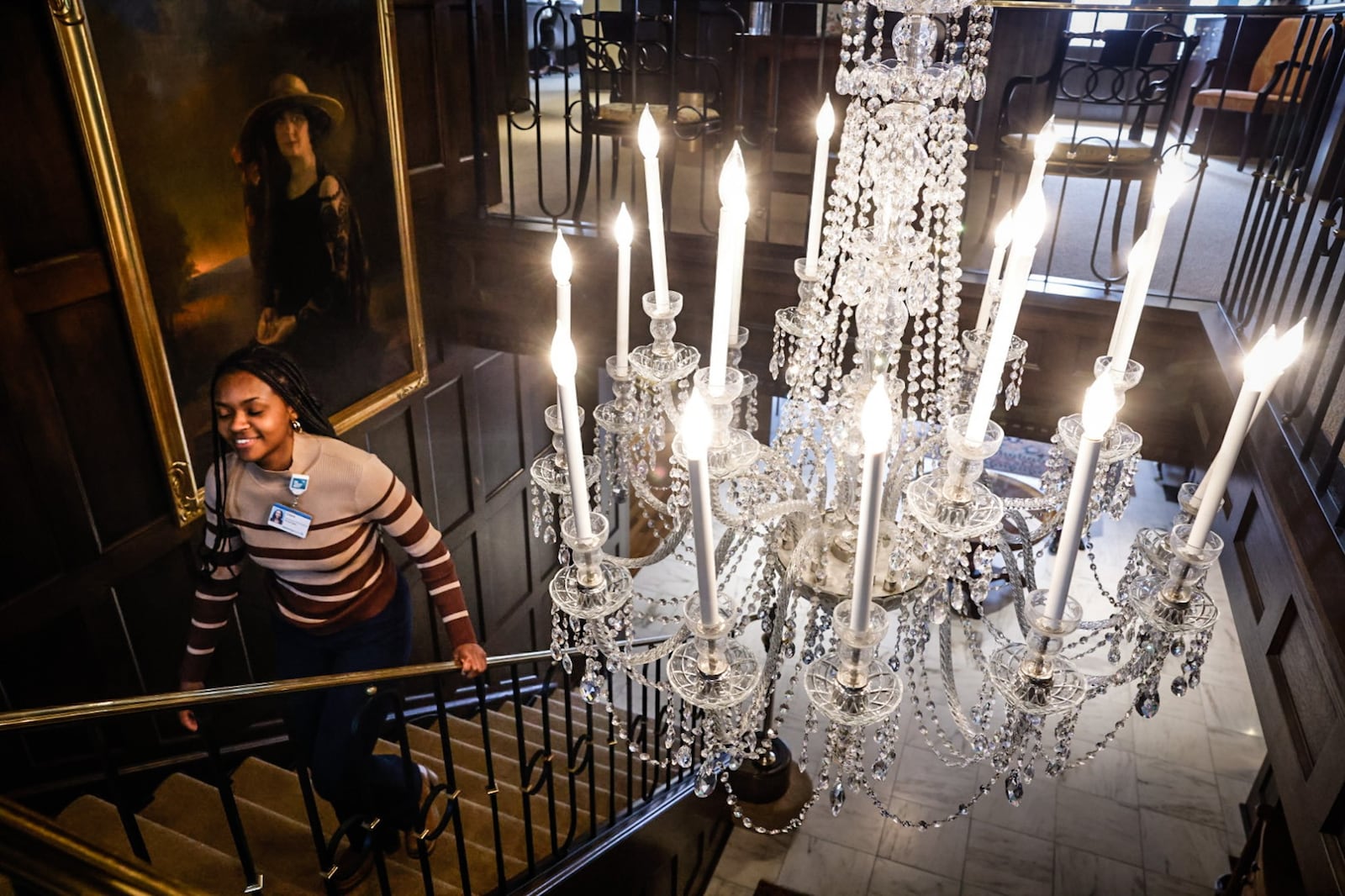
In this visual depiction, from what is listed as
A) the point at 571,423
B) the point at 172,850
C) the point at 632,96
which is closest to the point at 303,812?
the point at 172,850

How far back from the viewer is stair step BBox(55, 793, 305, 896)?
250cm

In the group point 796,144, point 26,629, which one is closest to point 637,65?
point 796,144

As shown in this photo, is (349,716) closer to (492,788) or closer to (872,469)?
(492,788)

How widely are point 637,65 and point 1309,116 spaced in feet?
6.99

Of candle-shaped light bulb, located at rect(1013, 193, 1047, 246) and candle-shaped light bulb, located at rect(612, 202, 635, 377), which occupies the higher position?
candle-shaped light bulb, located at rect(1013, 193, 1047, 246)

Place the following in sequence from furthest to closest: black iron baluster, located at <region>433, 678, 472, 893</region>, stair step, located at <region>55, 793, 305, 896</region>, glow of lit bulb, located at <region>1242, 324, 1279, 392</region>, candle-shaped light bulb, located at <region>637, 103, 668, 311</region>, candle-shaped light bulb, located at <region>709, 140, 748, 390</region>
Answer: stair step, located at <region>55, 793, 305, 896</region>, black iron baluster, located at <region>433, 678, 472, 893</region>, candle-shaped light bulb, located at <region>637, 103, 668, 311</region>, candle-shaped light bulb, located at <region>709, 140, 748, 390</region>, glow of lit bulb, located at <region>1242, 324, 1279, 392</region>

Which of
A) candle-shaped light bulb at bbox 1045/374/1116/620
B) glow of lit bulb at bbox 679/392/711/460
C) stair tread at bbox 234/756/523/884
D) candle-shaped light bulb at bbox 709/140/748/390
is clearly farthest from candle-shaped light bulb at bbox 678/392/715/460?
stair tread at bbox 234/756/523/884

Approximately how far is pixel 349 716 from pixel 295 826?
668mm

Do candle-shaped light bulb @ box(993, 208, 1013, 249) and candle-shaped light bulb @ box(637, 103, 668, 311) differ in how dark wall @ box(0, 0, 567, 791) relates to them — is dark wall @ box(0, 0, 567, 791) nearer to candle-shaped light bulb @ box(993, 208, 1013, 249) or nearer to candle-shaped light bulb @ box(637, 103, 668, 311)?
candle-shaped light bulb @ box(637, 103, 668, 311)

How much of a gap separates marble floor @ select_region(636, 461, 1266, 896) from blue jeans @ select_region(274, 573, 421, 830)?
6.45 ft

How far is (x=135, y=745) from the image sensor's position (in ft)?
9.66

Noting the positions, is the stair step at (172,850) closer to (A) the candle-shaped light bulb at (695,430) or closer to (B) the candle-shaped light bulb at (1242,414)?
(A) the candle-shaped light bulb at (695,430)

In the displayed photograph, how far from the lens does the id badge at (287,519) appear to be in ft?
7.94

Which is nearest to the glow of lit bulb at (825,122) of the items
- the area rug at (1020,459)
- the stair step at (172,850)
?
the stair step at (172,850)
